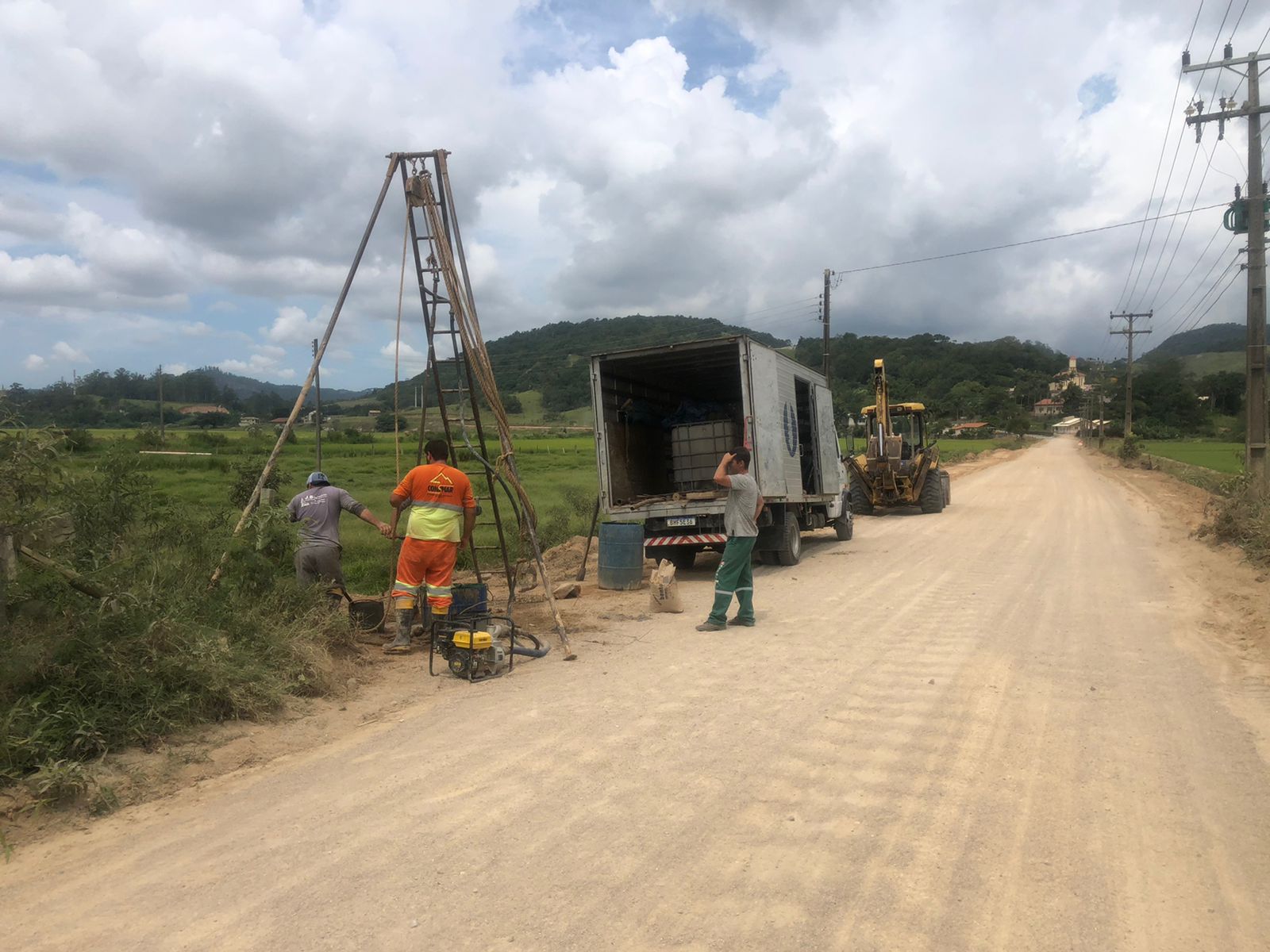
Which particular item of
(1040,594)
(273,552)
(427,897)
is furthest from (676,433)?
(427,897)

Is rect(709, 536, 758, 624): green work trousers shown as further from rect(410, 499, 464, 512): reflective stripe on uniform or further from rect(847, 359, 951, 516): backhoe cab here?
rect(847, 359, 951, 516): backhoe cab

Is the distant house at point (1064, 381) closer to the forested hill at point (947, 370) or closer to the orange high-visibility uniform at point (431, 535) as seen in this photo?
the forested hill at point (947, 370)

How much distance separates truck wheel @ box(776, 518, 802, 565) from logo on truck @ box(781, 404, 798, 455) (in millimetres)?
1067

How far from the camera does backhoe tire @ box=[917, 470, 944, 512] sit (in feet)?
68.1

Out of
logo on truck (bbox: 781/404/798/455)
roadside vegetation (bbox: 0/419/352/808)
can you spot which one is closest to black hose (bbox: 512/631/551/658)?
roadside vegetation (bbox: 0/419/352/808)

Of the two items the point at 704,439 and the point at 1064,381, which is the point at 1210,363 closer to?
the point at 1064,381

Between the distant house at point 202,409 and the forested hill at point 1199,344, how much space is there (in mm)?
65642

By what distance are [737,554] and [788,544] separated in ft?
14.1

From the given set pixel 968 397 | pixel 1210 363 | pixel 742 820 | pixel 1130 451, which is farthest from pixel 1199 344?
pixel 742 820

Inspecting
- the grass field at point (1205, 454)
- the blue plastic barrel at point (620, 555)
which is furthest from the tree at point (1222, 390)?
the blue plastic barrel at point (620, 555)

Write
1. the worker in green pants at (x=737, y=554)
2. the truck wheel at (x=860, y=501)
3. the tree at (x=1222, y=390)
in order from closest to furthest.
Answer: the worker in green pants at (x=737, y=554), the truck wheel at (x=860, y=501), the tree at (x=1222, y=390)

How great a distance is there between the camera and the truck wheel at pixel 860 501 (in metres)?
21.3

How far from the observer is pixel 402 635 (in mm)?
6910

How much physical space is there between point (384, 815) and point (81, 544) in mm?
2968
